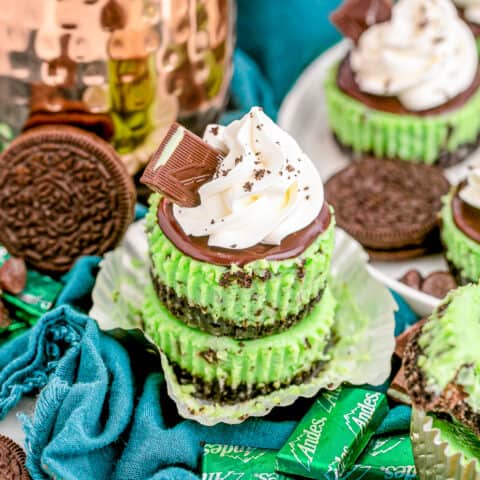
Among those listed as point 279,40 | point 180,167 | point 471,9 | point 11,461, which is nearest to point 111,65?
point 180,167

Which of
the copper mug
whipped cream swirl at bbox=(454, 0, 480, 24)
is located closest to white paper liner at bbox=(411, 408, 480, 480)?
the copper mug

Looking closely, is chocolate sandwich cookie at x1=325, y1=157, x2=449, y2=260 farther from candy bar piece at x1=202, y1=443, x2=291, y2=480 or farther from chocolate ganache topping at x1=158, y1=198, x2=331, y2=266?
candy bar piece at x1=202, y1=443, x2=291, y2=480

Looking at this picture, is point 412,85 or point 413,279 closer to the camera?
point 413,279

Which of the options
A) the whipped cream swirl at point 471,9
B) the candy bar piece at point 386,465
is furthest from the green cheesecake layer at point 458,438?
the whipped cream swirl at point 471,9

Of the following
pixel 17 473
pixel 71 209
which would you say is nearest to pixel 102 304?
pixel 71 209

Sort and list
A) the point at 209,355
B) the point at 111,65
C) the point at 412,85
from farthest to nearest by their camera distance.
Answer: the point at 412,85 < the point at 111,65 < the point at 209,355

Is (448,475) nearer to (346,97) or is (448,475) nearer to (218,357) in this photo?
(218,357)

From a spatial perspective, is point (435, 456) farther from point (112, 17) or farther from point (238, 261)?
point (112, 17)
